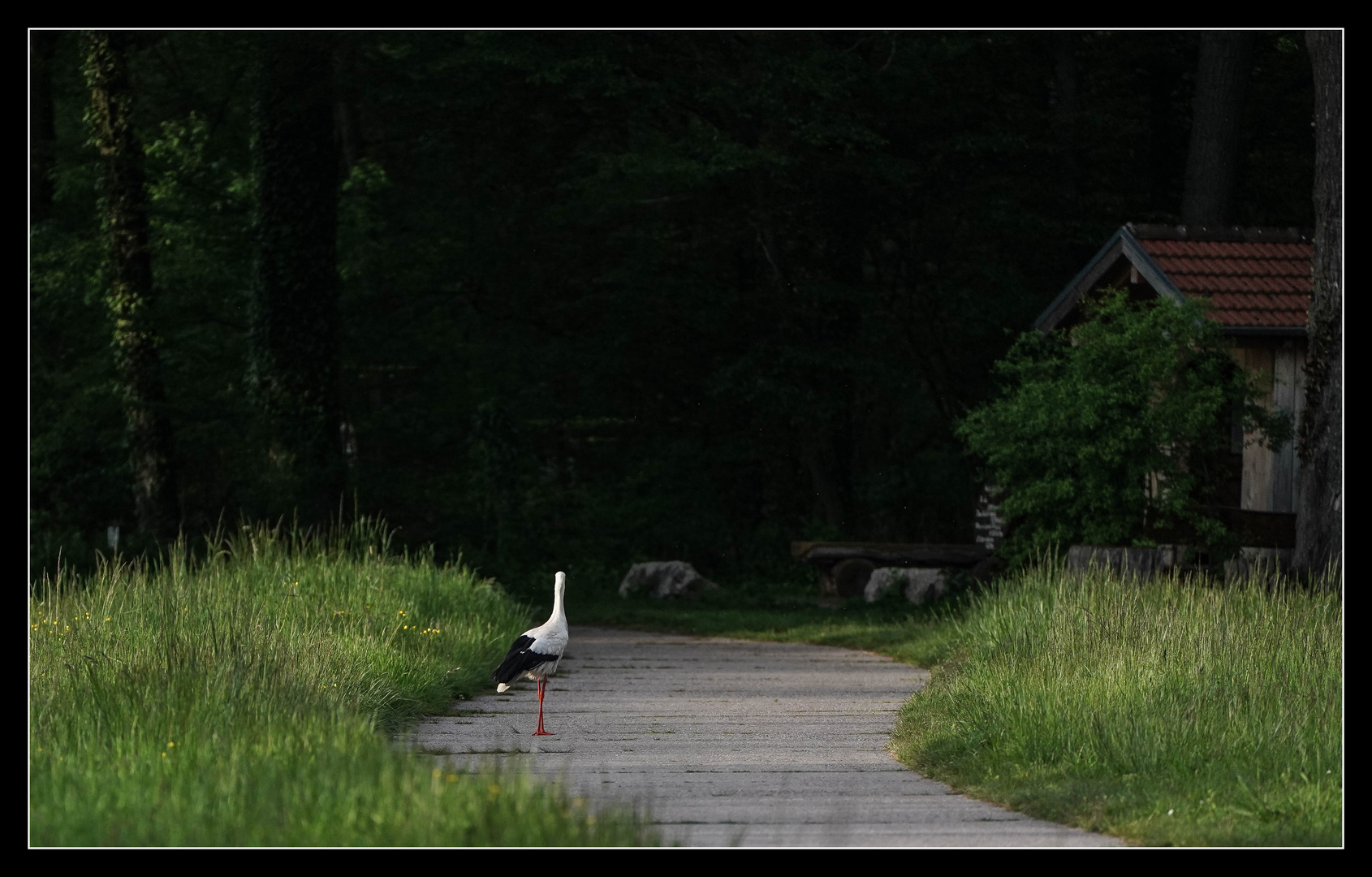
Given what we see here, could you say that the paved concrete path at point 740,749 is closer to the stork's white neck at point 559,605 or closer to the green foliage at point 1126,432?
the stork's white neck at point 559,605

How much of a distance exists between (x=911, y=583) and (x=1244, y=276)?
594cm

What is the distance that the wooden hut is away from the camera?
20656mm

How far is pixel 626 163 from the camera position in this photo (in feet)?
98.1

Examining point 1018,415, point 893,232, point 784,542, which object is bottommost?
point 784,542

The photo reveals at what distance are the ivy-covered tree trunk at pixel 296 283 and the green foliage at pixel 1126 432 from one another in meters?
12.0

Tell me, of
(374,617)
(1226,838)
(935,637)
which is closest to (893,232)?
(935,637)

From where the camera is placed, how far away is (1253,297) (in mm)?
21266

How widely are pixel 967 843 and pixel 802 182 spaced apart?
26.1 metres

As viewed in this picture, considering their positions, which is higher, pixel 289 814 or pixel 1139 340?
pixel 1139 340

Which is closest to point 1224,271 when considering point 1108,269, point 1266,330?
point 1266,330

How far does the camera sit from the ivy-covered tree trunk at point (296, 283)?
91.9 feet

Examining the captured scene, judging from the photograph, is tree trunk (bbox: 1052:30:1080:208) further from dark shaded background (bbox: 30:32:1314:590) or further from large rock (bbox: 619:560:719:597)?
large rock (bbox: 619:560:719:597)

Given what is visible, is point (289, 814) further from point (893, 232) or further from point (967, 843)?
point (893, 232)

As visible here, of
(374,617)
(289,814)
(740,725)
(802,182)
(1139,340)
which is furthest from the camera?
(802,182)
